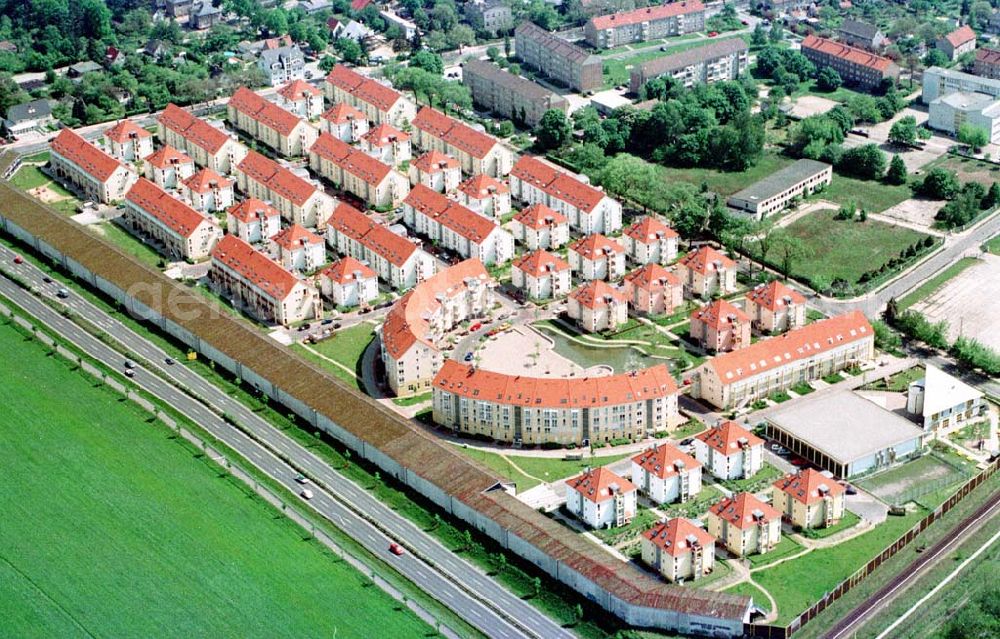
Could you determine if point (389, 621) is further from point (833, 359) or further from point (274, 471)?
point (833, 359)

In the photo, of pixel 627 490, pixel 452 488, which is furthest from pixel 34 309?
pixel 627 490

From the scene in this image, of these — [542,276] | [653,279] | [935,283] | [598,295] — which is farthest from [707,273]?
[935,283]

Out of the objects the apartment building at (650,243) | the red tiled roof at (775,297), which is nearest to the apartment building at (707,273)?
the apartment building at (650,243)

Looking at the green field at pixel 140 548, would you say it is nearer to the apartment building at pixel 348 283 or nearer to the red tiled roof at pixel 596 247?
the apartment building at pixel 348 283

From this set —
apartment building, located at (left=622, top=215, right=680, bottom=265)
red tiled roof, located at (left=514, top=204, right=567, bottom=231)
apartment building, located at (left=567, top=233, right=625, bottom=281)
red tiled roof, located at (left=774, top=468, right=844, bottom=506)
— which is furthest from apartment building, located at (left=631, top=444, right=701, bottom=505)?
red tiled roof, located at (left=514, top=204, right=567, bottom=231)

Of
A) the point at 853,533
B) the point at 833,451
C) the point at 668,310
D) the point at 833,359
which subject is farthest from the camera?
the point at 668,310

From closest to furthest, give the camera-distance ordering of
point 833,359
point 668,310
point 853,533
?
point 853,533 < point 833,359 < point 668,310
